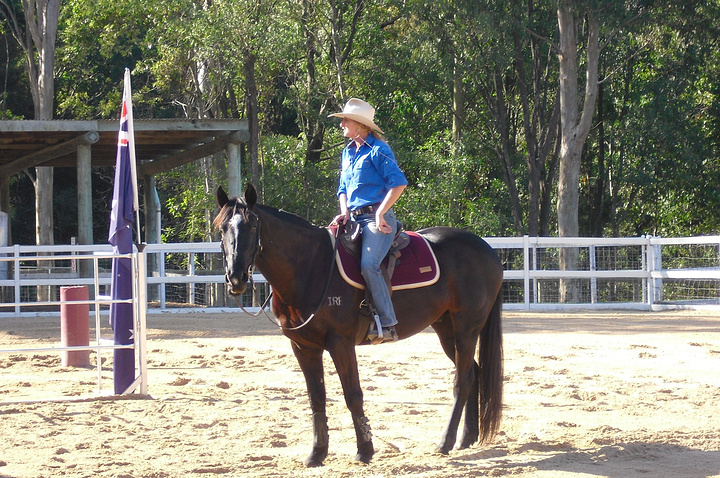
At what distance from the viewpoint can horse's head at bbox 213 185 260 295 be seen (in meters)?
4.62

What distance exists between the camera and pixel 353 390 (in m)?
5.11

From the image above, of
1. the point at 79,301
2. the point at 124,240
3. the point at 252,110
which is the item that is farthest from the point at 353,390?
the point at 252,110

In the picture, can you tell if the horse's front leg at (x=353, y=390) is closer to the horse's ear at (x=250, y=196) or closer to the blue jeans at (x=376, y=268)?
the blue jeans at (x=376, y=268)

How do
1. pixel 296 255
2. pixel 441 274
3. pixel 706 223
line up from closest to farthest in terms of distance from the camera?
pixel 296 255
pixel 441 274
pixel 706 223

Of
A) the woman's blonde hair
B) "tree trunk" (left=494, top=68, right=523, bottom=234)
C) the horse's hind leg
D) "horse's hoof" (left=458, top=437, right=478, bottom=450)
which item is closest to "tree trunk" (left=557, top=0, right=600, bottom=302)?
"tree trunk" (left=494, top=68, right=523, bottom=234)

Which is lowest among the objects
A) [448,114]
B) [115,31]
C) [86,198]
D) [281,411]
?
[281,411]

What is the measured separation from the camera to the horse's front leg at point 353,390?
199 inches

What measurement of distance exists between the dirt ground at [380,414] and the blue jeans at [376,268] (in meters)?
0.98

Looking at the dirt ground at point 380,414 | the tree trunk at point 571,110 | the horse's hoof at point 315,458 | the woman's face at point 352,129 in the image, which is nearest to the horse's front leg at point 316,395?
the horse's hoof at point 315,458

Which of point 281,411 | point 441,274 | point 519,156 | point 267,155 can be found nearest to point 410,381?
point 281,411

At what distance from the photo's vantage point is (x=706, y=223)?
91.7 feet

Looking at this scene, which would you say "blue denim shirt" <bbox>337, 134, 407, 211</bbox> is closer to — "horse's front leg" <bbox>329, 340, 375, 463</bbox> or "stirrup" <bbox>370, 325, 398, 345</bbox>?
"stirrup" <bbox>370, 325, 398, 345</bbox>

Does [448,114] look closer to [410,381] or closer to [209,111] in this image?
[209,111]

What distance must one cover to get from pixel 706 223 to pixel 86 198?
21.5 metres
